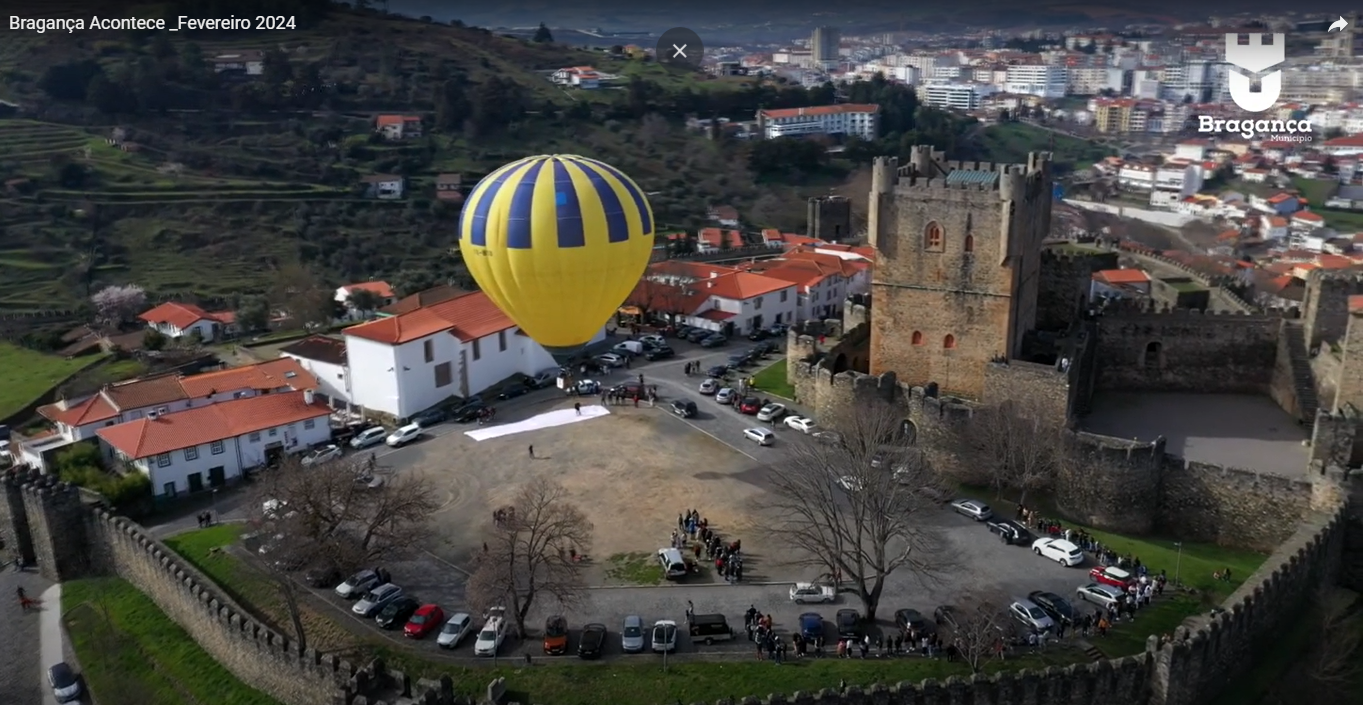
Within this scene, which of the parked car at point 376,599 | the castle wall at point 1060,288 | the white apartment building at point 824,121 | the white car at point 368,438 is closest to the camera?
the parked car at point 376,599

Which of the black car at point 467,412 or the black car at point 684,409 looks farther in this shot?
the black car at point 467,412

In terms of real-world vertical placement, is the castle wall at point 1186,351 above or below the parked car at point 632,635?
above

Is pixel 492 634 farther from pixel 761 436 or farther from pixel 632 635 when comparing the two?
pixel 761 436

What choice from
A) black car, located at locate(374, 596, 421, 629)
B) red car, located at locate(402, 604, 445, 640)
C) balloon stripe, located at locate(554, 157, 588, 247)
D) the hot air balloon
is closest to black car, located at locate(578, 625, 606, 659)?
red car, located at locate(402, 604, 445, 640)

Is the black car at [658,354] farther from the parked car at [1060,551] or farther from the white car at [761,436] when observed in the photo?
the parked car at [1060,551]

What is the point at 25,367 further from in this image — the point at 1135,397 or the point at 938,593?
the point at 1135,397

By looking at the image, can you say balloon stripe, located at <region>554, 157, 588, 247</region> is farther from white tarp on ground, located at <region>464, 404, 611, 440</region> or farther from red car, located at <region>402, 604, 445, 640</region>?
white tarp on ground, located at <region>464, 404, 611, 440</region>

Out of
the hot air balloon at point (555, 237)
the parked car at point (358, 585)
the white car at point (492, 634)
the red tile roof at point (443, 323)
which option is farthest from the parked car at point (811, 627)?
the red tile roof at point (443, 323)
